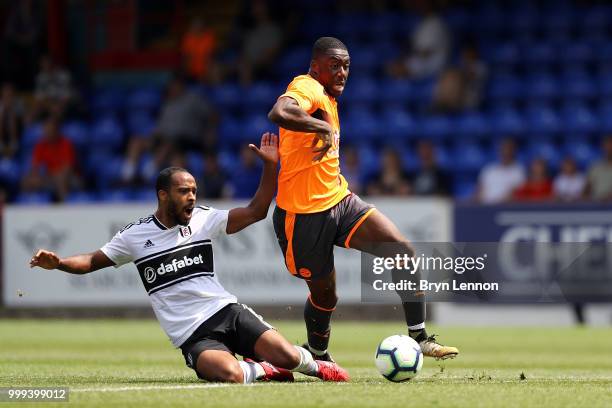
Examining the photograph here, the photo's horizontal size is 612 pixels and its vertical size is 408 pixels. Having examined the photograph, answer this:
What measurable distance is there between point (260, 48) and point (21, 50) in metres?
4.81

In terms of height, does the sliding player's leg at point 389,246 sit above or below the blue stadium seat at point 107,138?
below

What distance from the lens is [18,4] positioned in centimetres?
A: 2283

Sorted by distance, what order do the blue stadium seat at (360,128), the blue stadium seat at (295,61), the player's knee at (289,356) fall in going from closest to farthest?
1. the player's knee at (289,356)
2. the blue stadium seat at (360,128)
3. the blue stadium seat at (295,61)

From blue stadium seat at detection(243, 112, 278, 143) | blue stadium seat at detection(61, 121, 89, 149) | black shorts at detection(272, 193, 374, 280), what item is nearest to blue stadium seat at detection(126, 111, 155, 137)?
blue stadium seat at detection(61, 121, 89, 149)

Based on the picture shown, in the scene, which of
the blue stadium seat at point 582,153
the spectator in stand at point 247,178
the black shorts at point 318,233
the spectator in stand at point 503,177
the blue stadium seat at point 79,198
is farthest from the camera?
the blue stadium seat at point 79,198

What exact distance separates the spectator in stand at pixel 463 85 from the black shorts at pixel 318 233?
35.5ft

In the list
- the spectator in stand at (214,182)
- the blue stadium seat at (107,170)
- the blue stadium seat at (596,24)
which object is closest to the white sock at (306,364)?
the spectator in stand at (214,182)

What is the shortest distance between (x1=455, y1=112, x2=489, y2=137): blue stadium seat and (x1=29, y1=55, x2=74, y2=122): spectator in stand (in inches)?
272

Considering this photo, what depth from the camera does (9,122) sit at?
67.8ft

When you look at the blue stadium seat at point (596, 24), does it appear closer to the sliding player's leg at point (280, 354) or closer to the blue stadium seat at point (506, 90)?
the blue stadium seat at point (506, 90)

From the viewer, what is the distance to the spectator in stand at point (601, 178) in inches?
636

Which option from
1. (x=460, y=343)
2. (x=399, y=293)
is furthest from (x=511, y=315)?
(x=399, y=293)

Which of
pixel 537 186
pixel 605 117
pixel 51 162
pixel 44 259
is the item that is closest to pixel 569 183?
pixel 537 186

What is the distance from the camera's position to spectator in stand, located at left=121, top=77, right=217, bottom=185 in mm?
19000
